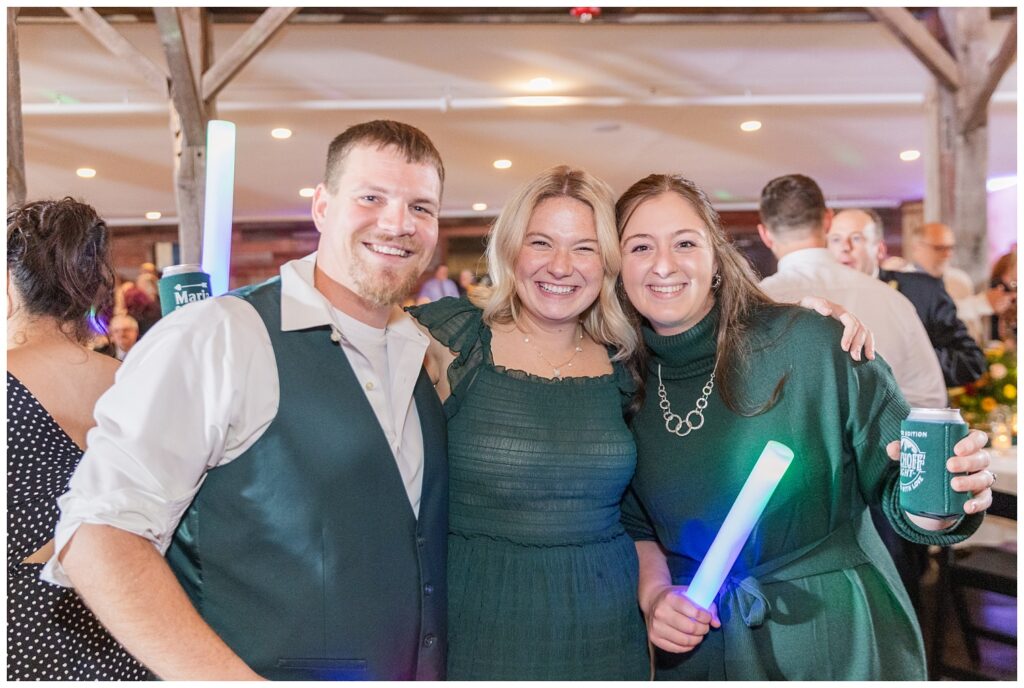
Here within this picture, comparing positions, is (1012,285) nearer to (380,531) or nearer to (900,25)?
(900,25)

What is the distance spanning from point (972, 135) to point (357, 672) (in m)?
5.00

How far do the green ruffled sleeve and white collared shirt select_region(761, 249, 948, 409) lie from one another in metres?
1.50

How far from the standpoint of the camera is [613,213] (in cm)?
193

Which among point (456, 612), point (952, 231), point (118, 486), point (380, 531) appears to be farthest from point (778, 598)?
point (952, 231)

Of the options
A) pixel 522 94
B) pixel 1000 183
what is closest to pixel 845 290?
pixel 522 94

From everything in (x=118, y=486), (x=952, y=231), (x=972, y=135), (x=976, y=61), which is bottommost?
(x=118, y=486)

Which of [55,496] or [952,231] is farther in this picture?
[952,231]

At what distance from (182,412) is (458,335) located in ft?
2.74

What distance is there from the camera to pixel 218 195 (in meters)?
1.71

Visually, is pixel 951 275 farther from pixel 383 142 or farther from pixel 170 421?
pixel 170 421

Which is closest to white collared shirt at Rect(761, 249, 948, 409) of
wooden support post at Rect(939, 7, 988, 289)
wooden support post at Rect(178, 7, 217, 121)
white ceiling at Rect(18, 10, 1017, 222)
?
wooden support post at Rect(939, 7, 988, 289)

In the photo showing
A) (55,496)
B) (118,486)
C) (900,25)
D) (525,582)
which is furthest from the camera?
(900,25)

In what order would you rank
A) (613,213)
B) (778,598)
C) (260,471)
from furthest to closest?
(613,213) < (778,598) < (260,471)

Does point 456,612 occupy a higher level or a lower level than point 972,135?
lower
